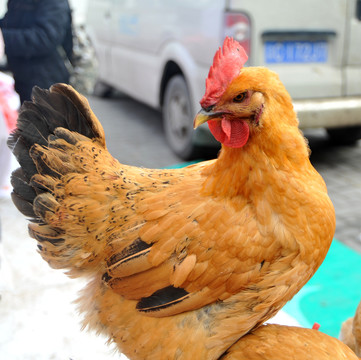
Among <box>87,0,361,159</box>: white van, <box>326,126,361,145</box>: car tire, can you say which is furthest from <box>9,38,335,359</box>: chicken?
<box>326,126,361,145</box>: car tire

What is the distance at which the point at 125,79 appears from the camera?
6.59 metres

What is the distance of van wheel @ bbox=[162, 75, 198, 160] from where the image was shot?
514 centimetres

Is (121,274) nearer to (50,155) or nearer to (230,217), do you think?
(230,217)

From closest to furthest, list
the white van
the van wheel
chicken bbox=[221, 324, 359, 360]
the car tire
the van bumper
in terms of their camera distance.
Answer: chicken bbox=[221, 324, 359, 360]
the white van
the van bumper
the van wheel
the car tire

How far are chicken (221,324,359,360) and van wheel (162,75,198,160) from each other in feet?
11.7

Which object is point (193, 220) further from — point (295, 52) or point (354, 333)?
point (295, 52)

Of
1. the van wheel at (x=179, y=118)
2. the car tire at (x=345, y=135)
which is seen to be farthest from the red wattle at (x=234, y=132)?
the car tire at (x=345, y=135)

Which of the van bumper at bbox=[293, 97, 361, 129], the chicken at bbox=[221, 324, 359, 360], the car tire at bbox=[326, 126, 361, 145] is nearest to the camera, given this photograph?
the chicken at bbox=[221, 324, 359, 360]

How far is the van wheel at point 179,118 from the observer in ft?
16.9

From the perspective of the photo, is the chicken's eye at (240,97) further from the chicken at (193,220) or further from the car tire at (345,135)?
the car tire at (345,135)

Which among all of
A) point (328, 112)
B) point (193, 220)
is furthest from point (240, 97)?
point (328, 112)

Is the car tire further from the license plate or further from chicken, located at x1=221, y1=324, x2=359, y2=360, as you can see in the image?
chicken, located at x1=221, y1=324, x2=359, y2=360

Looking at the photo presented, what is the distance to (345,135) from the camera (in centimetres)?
588

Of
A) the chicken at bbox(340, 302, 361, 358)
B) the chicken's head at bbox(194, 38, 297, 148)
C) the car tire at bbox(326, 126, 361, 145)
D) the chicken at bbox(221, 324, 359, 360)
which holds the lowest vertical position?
the car tire at bbox(326, 126, 361, 145)
